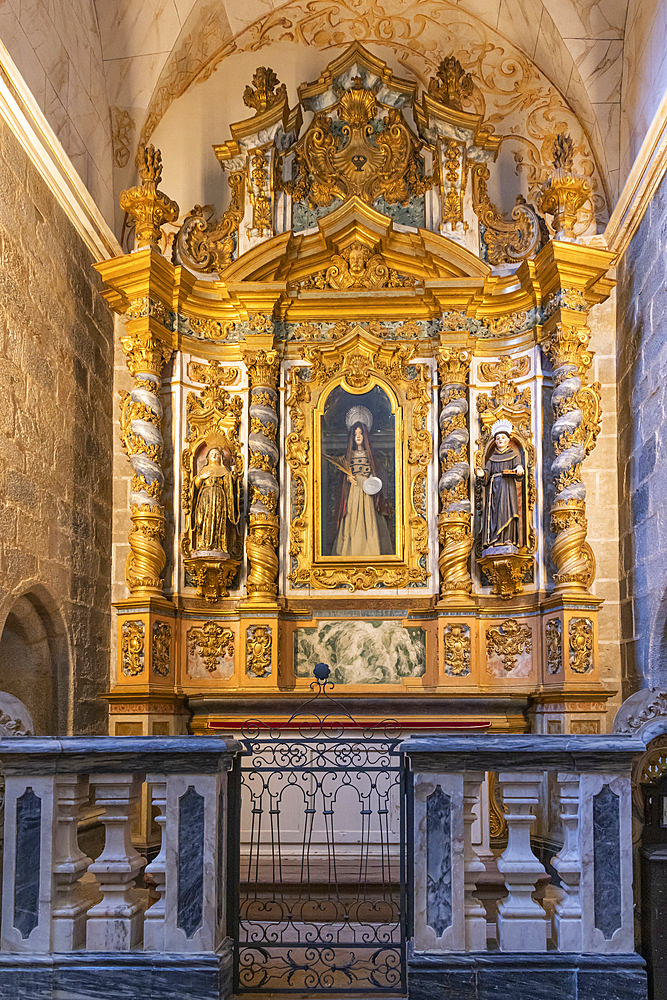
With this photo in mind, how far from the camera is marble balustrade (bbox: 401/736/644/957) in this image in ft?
15.9

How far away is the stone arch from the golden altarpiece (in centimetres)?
50

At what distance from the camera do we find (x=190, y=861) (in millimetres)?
4914

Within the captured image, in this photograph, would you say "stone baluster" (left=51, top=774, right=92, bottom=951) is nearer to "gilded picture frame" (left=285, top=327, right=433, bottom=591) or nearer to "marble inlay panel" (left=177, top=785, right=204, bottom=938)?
"marble inlay panel" (left=177, top=785, right=204, bottom=938)

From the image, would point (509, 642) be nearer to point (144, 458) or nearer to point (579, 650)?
point (579, 650)

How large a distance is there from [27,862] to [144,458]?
16.4ft

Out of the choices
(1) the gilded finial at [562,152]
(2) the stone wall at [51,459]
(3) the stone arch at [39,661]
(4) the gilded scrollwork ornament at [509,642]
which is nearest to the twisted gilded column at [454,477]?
(4) the gilded scrollwork ornament at [509,642]

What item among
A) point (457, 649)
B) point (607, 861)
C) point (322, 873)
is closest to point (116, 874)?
point (607, 861)

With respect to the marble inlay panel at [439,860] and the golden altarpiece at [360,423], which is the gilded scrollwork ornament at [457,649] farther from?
the marble inlay panel at [439,860]

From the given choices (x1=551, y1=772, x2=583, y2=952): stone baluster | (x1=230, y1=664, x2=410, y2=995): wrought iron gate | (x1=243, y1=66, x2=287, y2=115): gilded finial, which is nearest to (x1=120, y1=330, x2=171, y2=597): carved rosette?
(x1=230, y1=664, x2=410, y2=995): wrought iron gate

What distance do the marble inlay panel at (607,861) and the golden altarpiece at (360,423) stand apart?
3.95m

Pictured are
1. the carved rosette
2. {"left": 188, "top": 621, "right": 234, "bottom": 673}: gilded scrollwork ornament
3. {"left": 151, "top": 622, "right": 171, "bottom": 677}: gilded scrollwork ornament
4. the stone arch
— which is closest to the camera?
the stone arch

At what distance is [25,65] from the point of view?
8055 millimetres

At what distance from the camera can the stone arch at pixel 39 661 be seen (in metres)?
8.24

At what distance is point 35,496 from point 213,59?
5458 mm
